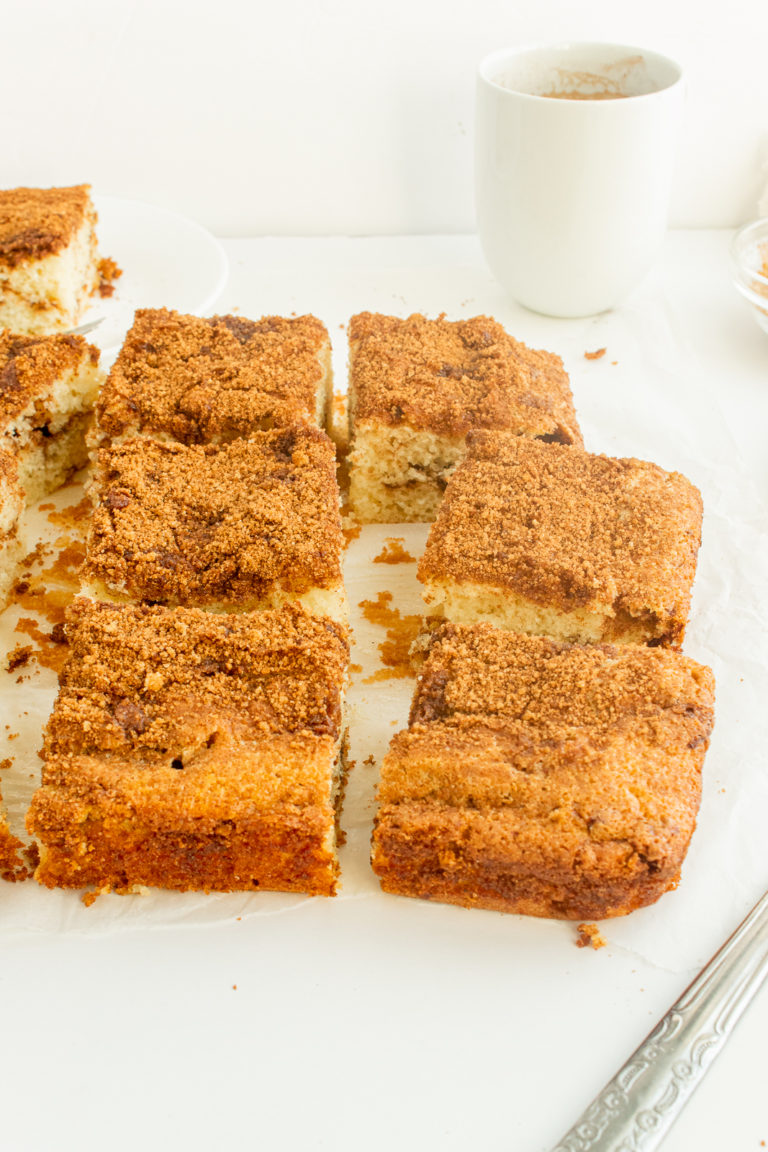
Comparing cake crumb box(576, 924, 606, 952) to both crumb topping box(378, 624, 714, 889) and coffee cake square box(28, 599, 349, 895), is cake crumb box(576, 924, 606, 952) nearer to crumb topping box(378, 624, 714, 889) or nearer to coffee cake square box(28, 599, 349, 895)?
crumb topping box(378, 624, 714, 889)

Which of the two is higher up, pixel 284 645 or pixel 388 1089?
pixel 284 645

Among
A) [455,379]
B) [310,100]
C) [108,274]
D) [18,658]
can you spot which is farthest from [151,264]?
[18,658]

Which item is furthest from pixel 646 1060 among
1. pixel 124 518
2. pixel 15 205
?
pixel 15 205

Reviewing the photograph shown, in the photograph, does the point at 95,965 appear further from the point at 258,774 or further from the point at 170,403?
the point at 170,403

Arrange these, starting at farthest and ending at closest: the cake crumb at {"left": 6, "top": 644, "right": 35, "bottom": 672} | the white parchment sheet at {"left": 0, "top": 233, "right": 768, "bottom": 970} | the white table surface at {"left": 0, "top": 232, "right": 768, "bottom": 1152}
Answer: the cake crumb at {"left": 6, "top": 644, "right": 35, "bottom": 672} < the white parchment sheet at {"left": 0, "top": 233, "right": 768, "bottom": 970} < the white table surface at {"left": 0, "top": 232, "right": 768, "bottom": 1152}

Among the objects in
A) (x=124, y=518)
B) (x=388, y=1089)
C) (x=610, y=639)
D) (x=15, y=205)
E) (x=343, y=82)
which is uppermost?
(x=343, y=82)

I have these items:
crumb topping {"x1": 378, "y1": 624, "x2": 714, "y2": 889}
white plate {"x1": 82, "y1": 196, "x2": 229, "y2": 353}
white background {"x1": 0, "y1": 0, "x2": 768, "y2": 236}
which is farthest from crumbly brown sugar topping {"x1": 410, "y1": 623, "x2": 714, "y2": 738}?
white background {"x1": 0, "y1": 0, "x2": 768, "y2": 236}
